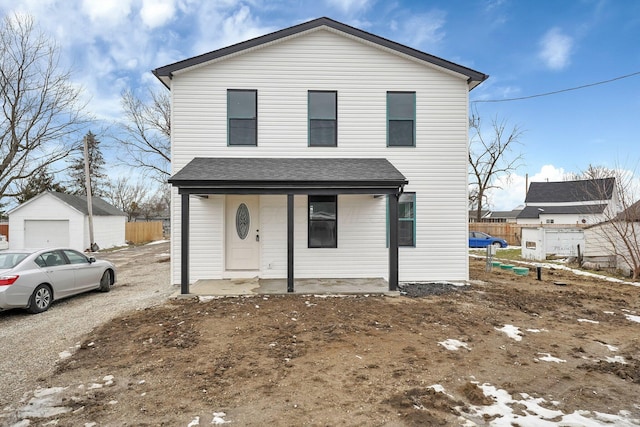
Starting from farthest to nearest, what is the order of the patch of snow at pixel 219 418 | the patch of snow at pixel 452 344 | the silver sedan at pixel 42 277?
the silver sedan at pixel 42 277
the patch of snow at pixel 452 344
the patch of snow at pixel 219 418

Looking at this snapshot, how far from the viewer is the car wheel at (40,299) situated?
271 inches

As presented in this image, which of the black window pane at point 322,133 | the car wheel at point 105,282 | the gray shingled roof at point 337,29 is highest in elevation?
the gray shingled roof at point 337,29

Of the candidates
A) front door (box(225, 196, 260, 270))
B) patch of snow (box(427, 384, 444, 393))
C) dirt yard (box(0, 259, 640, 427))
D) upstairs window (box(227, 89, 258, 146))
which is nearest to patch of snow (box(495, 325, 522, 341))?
dirt yard (box(0, 259, 640, 427))

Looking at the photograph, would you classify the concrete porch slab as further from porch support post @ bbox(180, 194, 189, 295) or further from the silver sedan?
the silver sedan

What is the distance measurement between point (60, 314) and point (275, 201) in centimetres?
515

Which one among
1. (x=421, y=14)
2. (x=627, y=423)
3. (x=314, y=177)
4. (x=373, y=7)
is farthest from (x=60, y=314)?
(x=421, y=14)

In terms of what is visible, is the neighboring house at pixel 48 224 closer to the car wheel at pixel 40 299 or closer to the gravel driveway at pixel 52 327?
the gravel driveway at pixel 52 327

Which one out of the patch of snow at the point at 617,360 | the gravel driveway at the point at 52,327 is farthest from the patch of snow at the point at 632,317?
the gravel driveway at the point at 52,327

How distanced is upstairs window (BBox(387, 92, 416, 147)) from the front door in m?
4.12

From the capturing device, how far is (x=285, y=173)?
320 inches

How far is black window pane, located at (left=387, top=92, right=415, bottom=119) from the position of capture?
31.3 feet

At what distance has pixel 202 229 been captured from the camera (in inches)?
358

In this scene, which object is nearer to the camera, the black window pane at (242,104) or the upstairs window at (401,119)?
the black window pane at (242,104)

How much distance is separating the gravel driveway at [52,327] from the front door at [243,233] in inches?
67.5
